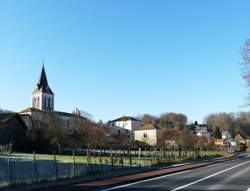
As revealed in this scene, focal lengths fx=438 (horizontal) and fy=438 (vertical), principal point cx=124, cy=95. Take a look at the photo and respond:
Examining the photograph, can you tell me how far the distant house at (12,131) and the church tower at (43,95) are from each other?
5904 centimetres

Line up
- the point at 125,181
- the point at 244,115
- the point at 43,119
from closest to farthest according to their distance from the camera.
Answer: the point at 125,181
the point at 43,119
the point at 244,115

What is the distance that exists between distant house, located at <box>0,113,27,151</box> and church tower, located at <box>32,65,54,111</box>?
5904 cm

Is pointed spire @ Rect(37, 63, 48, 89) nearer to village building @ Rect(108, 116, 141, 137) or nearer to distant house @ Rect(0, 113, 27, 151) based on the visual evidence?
village building @ Rect(108, 116, 141, 137)

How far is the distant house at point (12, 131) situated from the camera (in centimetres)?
8512

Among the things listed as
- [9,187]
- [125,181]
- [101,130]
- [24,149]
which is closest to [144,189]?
[125,181]

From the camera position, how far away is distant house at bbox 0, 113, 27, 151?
279ft

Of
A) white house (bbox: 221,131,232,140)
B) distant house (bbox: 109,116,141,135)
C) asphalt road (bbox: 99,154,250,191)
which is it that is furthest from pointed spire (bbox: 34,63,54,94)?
asphalt road (bbox: 99,154,250,191)

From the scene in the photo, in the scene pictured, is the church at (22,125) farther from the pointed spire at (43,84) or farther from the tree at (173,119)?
the tree at (173,119)

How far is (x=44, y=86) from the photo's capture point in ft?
500

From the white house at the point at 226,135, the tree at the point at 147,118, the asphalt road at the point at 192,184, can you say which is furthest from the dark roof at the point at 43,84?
the asphalt road at the point at 192,184

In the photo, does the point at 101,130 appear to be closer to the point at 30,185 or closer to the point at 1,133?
the point at 1,133

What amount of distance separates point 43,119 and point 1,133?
17415mm

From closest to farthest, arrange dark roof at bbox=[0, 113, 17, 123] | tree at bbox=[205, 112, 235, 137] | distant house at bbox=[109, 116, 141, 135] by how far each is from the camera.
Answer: dark roof at bbox=[0, 113, 17, 123] → distant house at bbox=[109, 116, 141, 135] → tree at bbox=[205, 112, 235, 137]

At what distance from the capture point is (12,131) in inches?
3445
